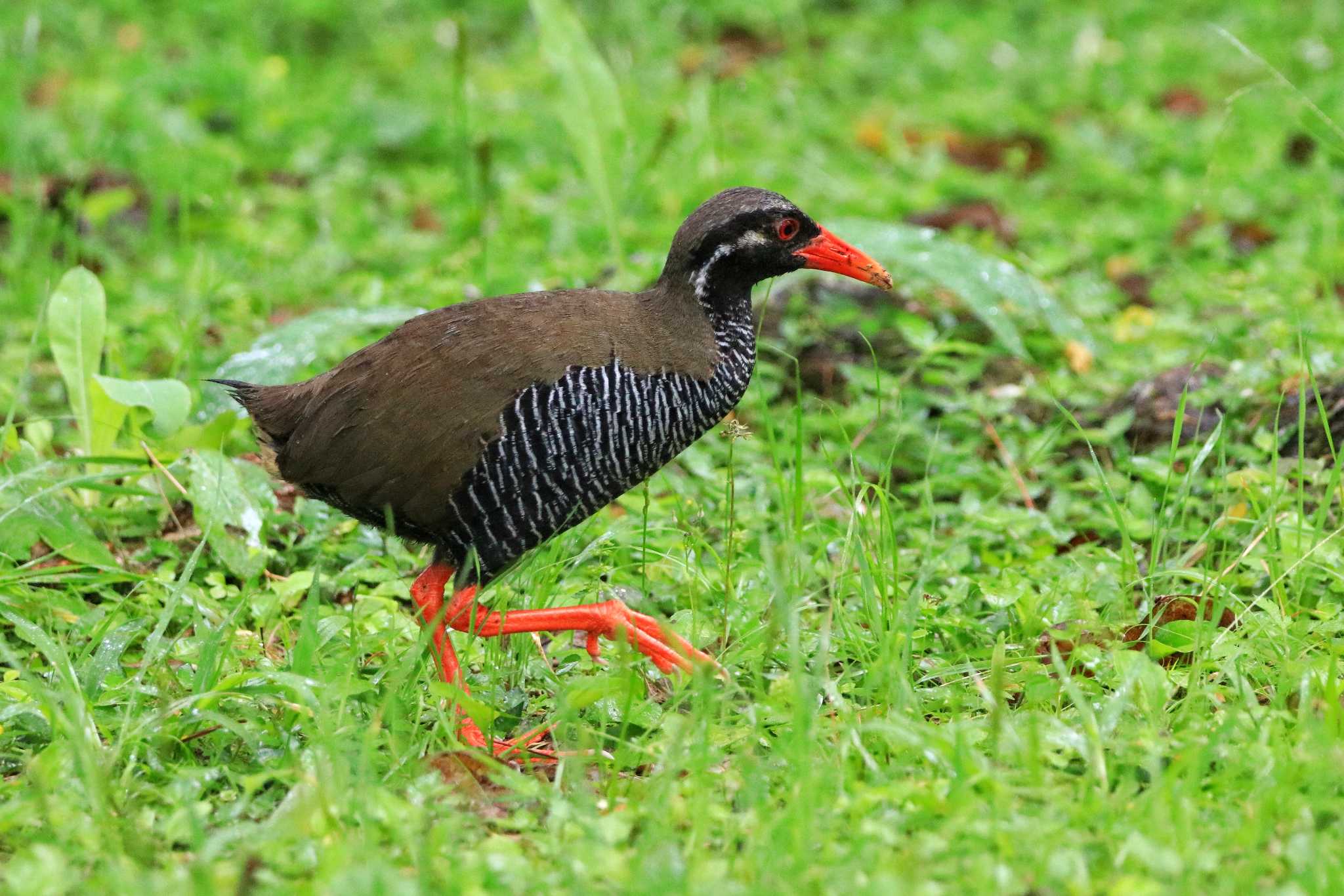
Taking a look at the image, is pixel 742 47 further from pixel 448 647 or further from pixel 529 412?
pixel 448 647

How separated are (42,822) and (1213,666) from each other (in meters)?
2.57

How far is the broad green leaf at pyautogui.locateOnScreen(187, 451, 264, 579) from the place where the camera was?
14.4ft

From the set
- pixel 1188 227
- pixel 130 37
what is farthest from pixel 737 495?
pixel 130 37

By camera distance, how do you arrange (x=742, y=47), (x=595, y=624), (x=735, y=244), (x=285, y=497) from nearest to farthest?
(x=595, y=624)
(x=735, y=244)
(x=285, y=497)
(x=742, y=47)

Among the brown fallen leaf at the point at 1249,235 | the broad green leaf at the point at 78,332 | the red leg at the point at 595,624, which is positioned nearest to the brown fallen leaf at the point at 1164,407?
the brown fallen leaf at the point at 1249,235

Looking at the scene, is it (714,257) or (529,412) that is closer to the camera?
(529,412)

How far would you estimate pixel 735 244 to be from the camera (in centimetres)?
421

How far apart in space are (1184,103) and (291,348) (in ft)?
18.0

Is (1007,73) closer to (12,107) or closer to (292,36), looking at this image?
(292,36)

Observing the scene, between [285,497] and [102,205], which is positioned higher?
[102,205]

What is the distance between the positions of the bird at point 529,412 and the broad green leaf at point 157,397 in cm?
52

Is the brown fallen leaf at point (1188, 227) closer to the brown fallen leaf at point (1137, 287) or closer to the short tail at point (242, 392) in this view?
the brown fallen leaf at point (1137, 287)

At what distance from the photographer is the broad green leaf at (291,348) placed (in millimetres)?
5137

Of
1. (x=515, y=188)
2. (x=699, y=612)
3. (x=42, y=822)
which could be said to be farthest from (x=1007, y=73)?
(x=42, y=822)
